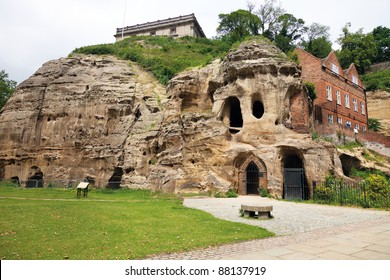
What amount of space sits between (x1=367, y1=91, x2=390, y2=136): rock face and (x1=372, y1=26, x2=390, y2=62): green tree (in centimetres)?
1741

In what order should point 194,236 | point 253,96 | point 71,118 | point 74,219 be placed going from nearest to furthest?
point 194,236
point 74,219
point 253,96
point 71,118

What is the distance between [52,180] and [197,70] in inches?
889

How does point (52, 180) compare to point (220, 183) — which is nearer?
point (220, 183)

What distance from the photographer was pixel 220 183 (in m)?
23.7

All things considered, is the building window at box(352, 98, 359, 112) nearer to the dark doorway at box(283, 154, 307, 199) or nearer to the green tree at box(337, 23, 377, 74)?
the green tree at box(337, 23, 377, 74)

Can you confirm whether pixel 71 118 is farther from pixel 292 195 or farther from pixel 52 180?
pixel 292 195

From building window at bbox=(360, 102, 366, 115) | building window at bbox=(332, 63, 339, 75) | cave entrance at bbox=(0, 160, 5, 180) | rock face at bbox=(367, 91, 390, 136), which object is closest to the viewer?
cave entrance at bbox=(0, 160, 5, 180)

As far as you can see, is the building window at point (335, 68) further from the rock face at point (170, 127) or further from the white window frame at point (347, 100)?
the rock face at point (170, 127)

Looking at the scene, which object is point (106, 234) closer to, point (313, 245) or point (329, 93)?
point (313, 245)

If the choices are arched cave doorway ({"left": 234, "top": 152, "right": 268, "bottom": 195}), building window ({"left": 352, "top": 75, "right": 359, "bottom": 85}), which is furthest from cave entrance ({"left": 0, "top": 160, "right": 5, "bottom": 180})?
building window ({"left": 352, "top": 75, "right": 359, "bottom": 85})

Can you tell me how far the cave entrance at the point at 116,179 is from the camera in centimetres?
3275

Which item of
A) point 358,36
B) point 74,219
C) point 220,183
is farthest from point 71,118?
point 358,36

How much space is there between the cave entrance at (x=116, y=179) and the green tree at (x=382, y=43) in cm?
5989

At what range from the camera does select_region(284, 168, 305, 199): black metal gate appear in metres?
23.1
